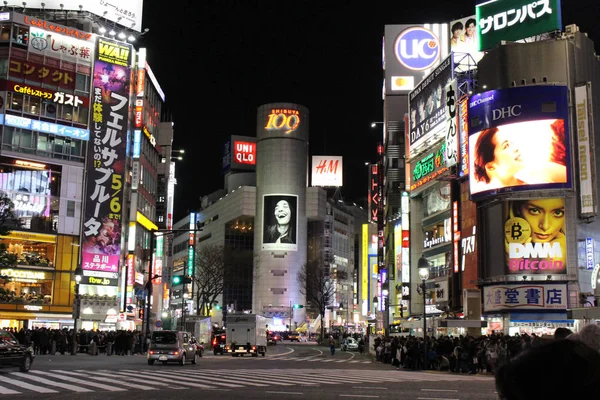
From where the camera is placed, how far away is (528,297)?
43.1 metres

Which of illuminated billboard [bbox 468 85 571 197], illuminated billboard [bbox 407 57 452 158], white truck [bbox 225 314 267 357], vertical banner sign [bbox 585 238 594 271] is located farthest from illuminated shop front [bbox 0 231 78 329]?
vertical banner sign [bbox 585 238 594 271]

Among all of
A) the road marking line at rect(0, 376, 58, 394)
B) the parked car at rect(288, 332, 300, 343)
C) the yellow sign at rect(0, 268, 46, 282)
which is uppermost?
the yellow sign at rect(0, 268, 46, 282)

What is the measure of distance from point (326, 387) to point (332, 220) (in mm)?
113849

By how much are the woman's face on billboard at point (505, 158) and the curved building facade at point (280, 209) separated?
78.4 meters

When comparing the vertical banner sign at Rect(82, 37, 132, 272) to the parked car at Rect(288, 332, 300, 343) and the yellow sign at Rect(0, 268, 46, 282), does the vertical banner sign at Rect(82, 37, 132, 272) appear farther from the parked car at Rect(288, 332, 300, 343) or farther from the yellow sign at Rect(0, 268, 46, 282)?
the parked car at Rect(288, 332, 300, 343)

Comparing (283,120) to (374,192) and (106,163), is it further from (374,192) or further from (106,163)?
→ (106,163)

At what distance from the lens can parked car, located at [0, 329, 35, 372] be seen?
73.7ft

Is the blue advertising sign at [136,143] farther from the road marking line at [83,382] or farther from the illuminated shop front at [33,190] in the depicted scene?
the road marking line at [83,382]

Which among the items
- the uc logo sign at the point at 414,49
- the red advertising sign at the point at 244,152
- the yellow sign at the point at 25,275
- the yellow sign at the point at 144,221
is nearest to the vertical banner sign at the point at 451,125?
the yellow sign at the point at 144,221

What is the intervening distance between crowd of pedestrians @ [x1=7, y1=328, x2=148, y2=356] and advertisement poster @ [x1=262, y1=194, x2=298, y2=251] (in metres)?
73.9

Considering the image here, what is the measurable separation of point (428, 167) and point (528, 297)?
1741 centimetres

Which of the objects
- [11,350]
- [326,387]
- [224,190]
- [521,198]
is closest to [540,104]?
[521,198]

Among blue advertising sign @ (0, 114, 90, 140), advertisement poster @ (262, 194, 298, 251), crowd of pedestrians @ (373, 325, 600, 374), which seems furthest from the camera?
advertisement poster @ (262, 194, 298, 251)

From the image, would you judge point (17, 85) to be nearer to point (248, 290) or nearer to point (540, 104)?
point (540, 104)
